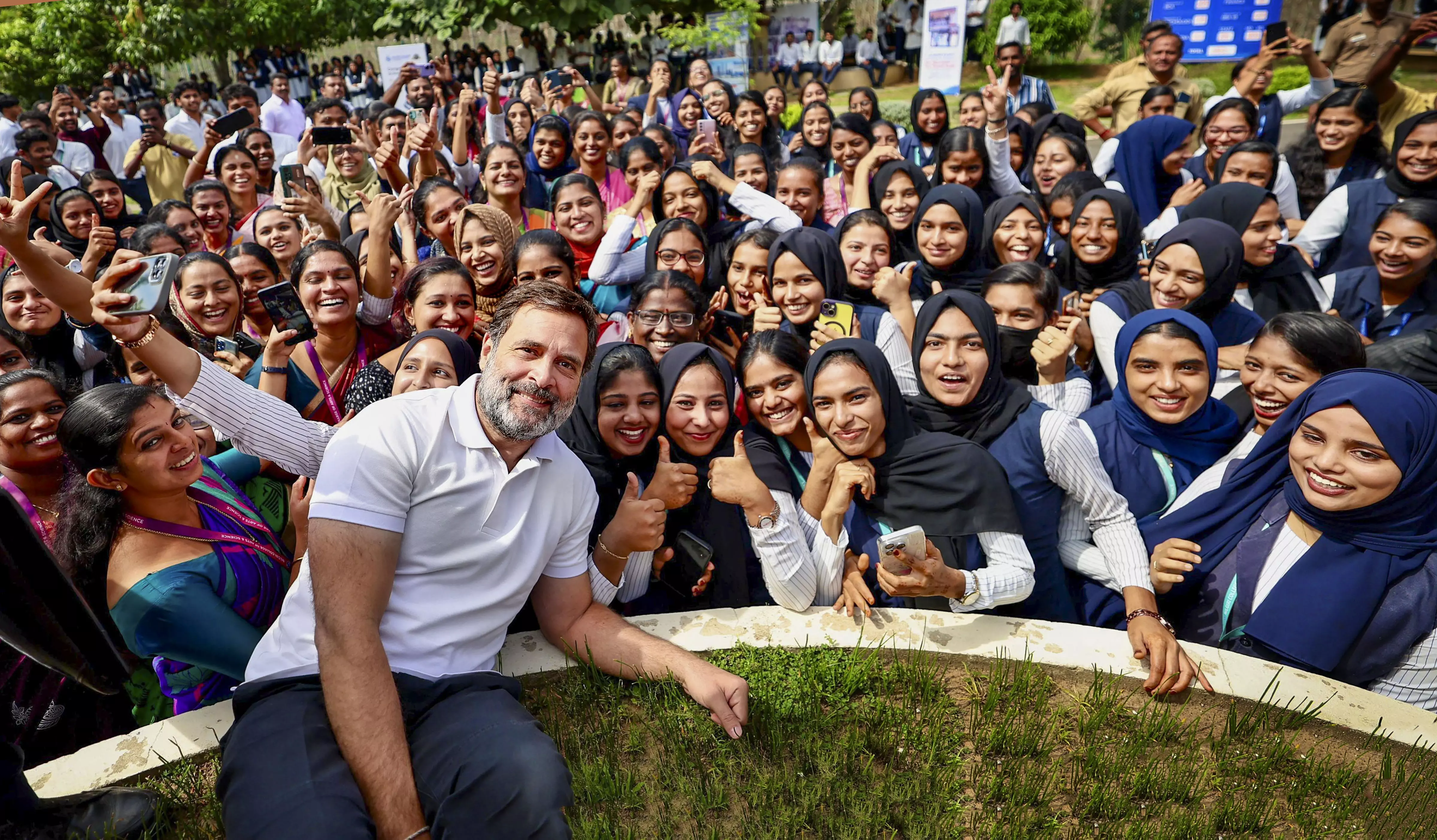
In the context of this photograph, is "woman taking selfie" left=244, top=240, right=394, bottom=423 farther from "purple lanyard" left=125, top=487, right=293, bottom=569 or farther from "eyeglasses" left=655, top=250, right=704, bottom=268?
"eyeglasses" left=655, top=250, right=704, bottom=268

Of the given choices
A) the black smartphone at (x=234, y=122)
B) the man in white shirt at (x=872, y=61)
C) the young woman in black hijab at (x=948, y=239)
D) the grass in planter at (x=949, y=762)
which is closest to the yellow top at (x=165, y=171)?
the black smartphone at (x=234, y=122)

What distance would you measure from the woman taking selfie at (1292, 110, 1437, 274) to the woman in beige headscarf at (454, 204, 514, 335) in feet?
16.5

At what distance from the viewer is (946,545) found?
2.90m

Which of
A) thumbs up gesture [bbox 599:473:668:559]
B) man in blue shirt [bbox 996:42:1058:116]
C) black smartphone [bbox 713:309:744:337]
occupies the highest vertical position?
man in blue shirt [bbox 996:42:1058:116]

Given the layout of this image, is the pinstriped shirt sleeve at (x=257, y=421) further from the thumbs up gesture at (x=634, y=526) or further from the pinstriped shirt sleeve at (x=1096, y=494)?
the pinstriped shirt sleeve at (x=1096, y=494)

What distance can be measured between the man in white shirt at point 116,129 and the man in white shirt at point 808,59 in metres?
12.5

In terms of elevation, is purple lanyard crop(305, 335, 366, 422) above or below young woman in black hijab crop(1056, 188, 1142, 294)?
below

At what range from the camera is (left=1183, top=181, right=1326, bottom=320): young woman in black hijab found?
14.9 feet

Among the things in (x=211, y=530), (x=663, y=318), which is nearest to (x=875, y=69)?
(x=663, y=318)

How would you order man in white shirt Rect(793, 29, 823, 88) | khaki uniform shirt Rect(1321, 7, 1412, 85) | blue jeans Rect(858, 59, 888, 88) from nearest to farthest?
khaki uniform shirt Rect(1321, 7, 1412, 85) < man in white shirt Rect(793, 29, 823, 88) < blue jeans Rect(858, 59, 888, 88)

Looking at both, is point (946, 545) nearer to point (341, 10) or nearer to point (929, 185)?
point (929, 185)

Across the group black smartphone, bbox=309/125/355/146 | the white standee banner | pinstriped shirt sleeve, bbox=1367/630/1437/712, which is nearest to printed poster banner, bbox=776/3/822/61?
the white standee banner

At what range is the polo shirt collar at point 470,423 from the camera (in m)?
2.21

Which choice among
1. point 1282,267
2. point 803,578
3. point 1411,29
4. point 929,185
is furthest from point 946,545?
point 1411,29
